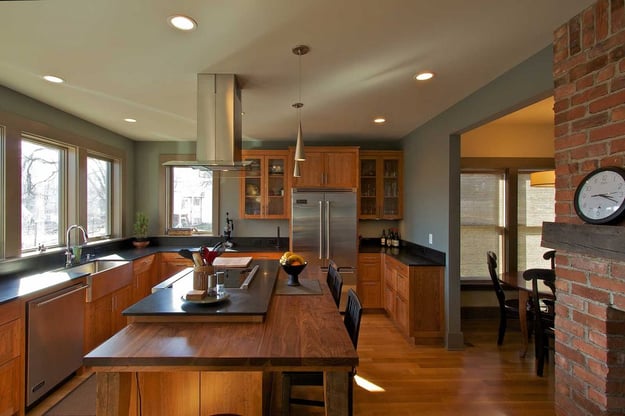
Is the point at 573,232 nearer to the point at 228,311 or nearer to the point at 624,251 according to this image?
the point at 624,251

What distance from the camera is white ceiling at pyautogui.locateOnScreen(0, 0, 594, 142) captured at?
64.4 inches

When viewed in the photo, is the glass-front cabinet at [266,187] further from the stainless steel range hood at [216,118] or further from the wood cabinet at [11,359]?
the wood cabinet at [11,359]

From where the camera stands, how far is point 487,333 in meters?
3.67

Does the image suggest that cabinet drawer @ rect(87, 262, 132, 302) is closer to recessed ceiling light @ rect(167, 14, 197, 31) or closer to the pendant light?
the pendant light

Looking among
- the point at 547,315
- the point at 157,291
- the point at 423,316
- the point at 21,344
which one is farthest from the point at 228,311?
the point at 547,315

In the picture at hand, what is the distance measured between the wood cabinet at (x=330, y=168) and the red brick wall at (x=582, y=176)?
274cm

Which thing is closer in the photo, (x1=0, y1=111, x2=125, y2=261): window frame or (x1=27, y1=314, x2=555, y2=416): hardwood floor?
(x1=27, y1=314, x2=555, y2=416): hardwood floor

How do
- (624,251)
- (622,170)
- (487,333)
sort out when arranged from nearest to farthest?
(624,251) → (622,170) → (487,333)

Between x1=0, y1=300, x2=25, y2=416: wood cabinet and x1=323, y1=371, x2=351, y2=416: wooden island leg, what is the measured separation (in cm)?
220

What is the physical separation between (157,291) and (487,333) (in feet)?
11.9

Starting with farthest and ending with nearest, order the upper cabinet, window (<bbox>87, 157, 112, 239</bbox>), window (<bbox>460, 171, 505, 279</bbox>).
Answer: the upper cabinet, window (<bbox>460, 171, 505, 279</bbox>), window (<bbox>87, 157, 112, 239</bbox>)

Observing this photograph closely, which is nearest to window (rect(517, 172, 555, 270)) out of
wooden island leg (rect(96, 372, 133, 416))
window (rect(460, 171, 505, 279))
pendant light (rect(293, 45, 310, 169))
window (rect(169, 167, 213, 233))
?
window (rect(460, 171, 505, 279))

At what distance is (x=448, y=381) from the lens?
8.73 feet

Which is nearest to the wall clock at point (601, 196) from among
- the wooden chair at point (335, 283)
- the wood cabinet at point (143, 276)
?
the wooden chair at point (335, 283)
